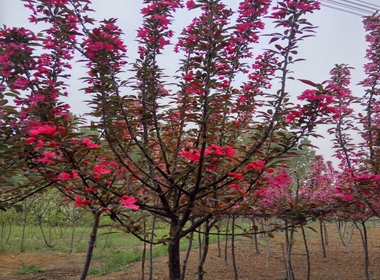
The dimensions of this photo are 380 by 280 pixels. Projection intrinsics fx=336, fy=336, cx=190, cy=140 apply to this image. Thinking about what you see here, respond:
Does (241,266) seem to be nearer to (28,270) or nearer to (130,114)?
(28,270)

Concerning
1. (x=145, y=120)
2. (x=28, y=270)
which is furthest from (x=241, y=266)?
(x=145, y=120)

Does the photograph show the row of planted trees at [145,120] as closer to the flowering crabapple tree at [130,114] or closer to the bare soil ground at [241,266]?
the flowering crabapple tree at [130,114]

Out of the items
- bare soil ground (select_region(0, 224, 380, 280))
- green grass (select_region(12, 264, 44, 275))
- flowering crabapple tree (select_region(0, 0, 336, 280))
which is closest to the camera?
flowering crabapple tree (select_region(0, 0, 336, 280))

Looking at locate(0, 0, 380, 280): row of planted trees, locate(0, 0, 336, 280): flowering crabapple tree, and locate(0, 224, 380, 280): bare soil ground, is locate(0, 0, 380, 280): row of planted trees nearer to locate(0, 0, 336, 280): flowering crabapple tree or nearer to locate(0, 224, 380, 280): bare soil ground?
locate(0, 0, 336, 280): flowering crabapple tree

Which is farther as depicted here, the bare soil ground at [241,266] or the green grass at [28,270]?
the green grass at [28,270]

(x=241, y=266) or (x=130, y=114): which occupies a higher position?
(x=130, y=114)

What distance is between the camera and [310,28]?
1777 mm

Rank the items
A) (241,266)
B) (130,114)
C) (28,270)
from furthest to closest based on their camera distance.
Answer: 1. (241,266)
2. (28,270)
3. (130,114)

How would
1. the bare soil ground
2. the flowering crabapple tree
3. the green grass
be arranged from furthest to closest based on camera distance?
the green grass, the bare soil ground, the flowering crabapple tree

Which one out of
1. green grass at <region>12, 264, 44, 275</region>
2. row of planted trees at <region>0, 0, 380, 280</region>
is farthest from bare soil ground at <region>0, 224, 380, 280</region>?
row of planted trees at <region>0, 0, 380, 280</region>

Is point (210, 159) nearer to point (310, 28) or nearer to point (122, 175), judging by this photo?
point (122, 175)

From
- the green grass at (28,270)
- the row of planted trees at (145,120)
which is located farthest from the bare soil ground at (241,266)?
the row of planted trees at (145,120)

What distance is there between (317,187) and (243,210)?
14.1 feet

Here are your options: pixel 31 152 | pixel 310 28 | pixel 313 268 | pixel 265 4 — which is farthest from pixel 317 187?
pixel 31 152
